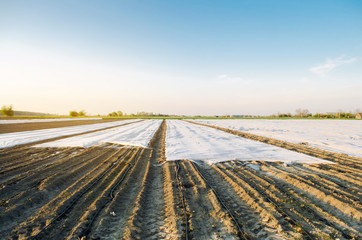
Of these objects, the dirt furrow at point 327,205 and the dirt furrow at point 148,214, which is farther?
the dirt furrow at point 327,205

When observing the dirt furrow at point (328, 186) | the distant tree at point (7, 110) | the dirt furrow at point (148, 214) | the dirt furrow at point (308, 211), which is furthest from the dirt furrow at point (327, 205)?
the distant tree at point (7, 110)

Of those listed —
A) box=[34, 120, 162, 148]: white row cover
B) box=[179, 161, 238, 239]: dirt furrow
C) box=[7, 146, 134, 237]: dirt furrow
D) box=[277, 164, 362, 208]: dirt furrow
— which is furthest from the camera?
box=[34, 120, 162, 148]: white row cover

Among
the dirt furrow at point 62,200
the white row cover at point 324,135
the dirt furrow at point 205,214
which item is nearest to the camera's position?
the dirt furrow at point 205,214

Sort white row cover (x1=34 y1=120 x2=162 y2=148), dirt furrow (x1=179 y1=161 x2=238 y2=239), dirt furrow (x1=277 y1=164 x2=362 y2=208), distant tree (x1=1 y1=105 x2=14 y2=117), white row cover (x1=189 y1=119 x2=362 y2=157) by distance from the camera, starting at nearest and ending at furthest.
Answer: dirt furrow (x1=179 y1=161 x2=238 y2=239) → dirt furrow (x1=277 y1=164 x2=362 y2=208) → white row cover (x1=189 y1=119 x2=362 y2=157) → white row cover (x1=34 y1=120 x2=162 y2=148) → distant tree (x1=1 y1=105 x2=14 y2=117)

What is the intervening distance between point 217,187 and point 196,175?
122 cm

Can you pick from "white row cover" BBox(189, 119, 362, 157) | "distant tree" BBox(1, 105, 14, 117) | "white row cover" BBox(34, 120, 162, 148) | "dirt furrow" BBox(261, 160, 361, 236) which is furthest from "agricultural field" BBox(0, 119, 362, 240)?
"distant tree" BBox(1, 105, 14, 117)

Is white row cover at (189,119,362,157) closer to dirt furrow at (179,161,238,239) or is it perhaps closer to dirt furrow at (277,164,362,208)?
dirt furrow at (277,164,362,208)

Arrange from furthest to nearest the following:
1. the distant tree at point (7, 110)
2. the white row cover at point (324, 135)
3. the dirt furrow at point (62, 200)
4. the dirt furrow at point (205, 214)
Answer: the distant tree at point (7, 110)
the white row cover at point (324, 135)
the dirt furrow at point (62, 200)
the dirt furrow at point (205, 214)

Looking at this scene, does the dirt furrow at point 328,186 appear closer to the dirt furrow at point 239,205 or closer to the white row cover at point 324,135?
the dirt furrow at point 239,205

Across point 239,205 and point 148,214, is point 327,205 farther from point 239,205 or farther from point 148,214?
point 148,214

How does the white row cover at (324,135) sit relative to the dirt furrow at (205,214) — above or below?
above

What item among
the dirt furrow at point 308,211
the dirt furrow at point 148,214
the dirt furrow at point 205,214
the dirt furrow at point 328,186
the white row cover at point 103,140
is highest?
the white row cover at point 103,140

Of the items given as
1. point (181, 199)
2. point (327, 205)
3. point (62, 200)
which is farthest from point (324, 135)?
point (62, 200)

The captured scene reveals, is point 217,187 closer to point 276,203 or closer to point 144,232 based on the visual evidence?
point 276,203
